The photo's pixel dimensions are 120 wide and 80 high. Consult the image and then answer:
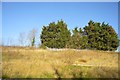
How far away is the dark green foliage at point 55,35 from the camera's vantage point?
37.9 m

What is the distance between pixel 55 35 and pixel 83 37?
5.18 metres

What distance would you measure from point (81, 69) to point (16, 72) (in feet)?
14.4

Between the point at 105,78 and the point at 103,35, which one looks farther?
the point at 103,35

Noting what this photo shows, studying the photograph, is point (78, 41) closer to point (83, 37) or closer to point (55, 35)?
point (83, 37)

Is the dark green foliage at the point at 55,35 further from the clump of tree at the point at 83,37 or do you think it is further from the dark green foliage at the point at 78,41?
the dark green foliage at the point at 78,41

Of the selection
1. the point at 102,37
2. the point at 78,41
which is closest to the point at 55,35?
the point at 78,41

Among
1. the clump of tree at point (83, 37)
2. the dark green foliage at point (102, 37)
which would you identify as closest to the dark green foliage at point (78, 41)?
the clump of tree at point (83, 37)

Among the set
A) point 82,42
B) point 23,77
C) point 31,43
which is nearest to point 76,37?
point 82,42

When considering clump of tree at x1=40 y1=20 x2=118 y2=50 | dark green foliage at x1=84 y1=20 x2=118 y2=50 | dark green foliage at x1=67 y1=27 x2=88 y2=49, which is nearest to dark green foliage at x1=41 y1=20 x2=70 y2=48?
clump of tree at x1=40 y1=20 x2=118 y2=50

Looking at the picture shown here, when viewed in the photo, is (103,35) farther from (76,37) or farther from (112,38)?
(76,37)

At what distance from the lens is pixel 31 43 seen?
41812mm

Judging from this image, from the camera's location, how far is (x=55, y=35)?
3922cm

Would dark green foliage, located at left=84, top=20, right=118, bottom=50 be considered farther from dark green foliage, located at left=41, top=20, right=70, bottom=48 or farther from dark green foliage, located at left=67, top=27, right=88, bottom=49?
dark green foliage, located at left=41, top=20, right=70, bottom=48

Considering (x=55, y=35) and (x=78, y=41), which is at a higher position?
(x=55, y=35)
